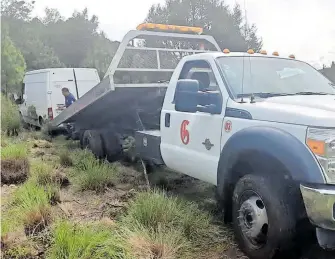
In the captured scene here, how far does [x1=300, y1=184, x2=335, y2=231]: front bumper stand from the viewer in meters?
3.13

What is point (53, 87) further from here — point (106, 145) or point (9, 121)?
point (106, 145)

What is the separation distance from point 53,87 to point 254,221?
9678 millimetres

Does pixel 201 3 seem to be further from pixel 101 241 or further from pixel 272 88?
pixel 101 241

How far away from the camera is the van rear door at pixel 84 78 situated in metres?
12.7

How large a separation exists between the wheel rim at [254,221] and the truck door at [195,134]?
2.35 ft

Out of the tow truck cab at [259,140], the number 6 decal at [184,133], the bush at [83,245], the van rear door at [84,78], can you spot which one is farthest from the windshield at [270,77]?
the van rear door at [84,78]

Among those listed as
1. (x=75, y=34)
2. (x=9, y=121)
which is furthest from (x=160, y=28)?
(x=75, y=34)

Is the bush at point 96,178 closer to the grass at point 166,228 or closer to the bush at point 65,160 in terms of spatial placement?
the bush at point 65,160

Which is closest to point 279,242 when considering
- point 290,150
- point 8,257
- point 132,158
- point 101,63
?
point 290,150

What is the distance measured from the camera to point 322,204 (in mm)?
3143

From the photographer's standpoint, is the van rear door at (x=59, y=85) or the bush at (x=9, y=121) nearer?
the bush at (x=9, y=121)

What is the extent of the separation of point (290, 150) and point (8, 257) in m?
2.62

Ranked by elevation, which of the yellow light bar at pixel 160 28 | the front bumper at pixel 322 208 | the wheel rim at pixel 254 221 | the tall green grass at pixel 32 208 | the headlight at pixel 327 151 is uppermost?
the yellow light bar at pixel 160 28

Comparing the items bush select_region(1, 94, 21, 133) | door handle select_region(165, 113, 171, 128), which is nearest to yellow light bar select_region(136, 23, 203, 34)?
door handle select_region(165, 113, 171, 128)
